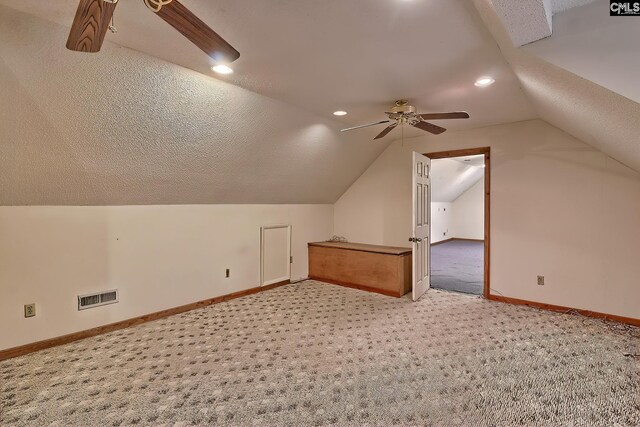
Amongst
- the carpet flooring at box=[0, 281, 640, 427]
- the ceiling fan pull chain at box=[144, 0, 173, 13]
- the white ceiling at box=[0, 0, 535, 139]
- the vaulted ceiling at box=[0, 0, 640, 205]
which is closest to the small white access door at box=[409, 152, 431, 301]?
the carpet flooring at box=[0, 281, 640, 427]

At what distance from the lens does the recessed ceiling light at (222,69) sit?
2471 millimetres

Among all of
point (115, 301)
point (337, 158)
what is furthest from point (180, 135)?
point (337, 158)

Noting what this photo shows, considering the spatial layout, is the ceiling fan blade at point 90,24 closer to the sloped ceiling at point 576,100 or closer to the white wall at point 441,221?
the sloped ceiling at point 576,100

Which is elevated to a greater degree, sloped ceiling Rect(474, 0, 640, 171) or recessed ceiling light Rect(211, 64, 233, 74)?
recessed ceiling light Rect(211, 64, 233, 74)

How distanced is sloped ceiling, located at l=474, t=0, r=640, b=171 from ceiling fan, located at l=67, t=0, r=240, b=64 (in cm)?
136

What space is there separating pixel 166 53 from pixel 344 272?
12.0 feet

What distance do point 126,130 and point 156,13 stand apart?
5.72 feet

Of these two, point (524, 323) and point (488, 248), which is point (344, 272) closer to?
point (488, 248)

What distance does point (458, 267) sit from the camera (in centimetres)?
620

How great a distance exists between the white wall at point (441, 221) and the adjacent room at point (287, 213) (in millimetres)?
4437

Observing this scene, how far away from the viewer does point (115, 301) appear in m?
3.19

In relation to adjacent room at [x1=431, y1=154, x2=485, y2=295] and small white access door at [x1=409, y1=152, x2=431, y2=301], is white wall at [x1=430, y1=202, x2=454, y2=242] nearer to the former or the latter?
adjacent room at [x1=431, y1=154, x2=485, y2=295]

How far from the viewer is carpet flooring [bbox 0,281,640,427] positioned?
188cm

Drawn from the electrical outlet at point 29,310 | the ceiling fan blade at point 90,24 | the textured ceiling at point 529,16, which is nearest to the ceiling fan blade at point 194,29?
the ceiling fan blade at point 90,24
